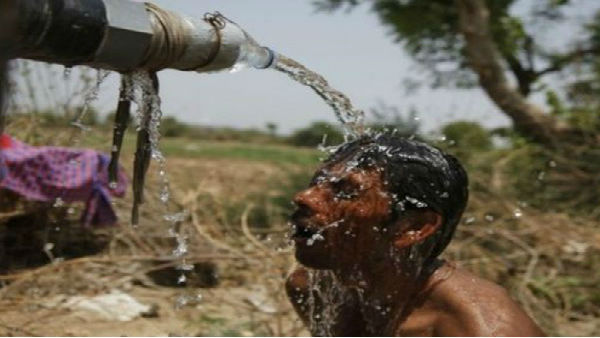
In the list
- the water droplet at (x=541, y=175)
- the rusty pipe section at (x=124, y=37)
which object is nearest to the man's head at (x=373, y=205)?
the rusty pipe section at (x=124, y=37)

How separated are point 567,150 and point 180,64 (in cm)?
800

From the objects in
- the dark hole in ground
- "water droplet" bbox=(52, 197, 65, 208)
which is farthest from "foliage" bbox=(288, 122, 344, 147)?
the dark hole in ground

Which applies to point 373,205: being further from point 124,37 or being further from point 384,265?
point 124,37

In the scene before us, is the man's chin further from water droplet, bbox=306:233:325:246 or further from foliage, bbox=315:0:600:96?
foliage, bbox=315:0:600:96

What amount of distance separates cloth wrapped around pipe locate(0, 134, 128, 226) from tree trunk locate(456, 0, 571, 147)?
4771mm

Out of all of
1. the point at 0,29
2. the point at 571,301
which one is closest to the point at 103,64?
the point at 0,29

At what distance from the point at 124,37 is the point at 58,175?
15.6 feet

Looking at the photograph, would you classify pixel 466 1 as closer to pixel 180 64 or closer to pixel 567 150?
pixel 567 150

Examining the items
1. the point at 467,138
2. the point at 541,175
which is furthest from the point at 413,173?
the point at 467,138

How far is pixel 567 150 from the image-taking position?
944 cm

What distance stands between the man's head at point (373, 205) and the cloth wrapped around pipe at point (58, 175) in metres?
3.73

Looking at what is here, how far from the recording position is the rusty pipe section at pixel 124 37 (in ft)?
4.95

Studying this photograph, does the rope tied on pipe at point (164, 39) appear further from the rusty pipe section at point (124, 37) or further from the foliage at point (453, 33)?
the foliage at point (453, 33)

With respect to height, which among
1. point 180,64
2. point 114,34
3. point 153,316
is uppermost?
point 114,34
